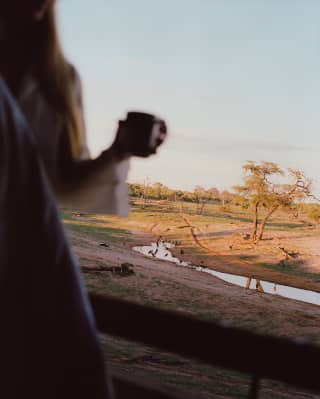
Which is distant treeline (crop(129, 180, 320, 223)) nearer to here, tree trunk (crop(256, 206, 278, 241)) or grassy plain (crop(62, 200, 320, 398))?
grassy plain (crop(62, 200, 320, 398))

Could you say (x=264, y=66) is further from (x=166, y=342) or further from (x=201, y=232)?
(x=166, y=342)

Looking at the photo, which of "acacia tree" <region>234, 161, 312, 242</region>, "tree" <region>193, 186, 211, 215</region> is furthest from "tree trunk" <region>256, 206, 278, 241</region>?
"tree" <region>193, 186, 211, 215</region>

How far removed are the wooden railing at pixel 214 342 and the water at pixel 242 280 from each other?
14.3m

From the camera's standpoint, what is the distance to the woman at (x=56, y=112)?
43 centimetres

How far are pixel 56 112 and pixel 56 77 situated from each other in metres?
0.03

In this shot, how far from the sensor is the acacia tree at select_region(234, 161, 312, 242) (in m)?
17.2

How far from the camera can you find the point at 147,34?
20453 mm

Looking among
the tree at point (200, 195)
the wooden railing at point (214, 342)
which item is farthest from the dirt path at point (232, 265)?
the wooden railing at point (214, 342)

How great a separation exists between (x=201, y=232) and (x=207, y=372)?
9.72 m

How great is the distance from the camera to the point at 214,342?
0.56 meters

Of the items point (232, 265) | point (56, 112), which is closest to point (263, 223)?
point (232, 265)

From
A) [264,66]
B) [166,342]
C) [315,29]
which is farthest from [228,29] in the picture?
[166,342]

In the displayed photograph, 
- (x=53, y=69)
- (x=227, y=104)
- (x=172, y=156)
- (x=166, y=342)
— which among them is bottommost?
(x=166, y=342)

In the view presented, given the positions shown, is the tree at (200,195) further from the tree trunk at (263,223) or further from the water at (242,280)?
the tree trunk at (263,223)
